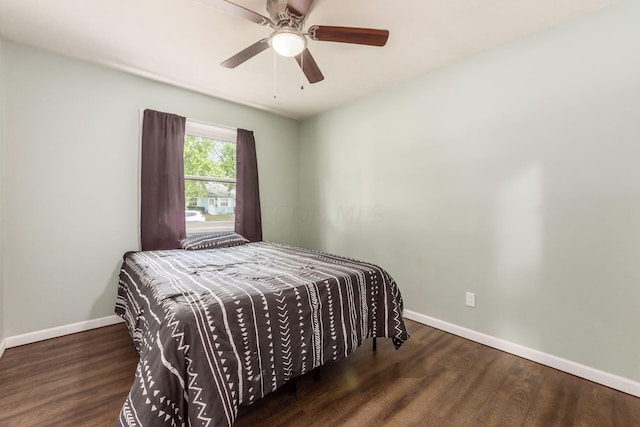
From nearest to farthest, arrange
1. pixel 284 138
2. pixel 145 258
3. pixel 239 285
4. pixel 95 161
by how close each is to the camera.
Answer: pixel 239 285
pixel 145 258
pixel 95 161
pixel 284 138

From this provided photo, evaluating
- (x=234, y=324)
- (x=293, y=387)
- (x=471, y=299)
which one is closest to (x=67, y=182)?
(x=234, y=324)

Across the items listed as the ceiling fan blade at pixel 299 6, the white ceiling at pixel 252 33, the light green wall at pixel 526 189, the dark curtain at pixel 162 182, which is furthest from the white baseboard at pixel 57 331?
the ceiling fan blade at pixel 299 6

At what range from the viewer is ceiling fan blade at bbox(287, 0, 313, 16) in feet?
5.40

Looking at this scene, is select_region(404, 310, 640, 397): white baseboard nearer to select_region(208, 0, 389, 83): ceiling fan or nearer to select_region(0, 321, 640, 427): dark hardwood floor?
select_region(0, 321, 640, 427): dark hardwood floor

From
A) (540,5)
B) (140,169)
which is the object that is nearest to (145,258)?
(140,169)

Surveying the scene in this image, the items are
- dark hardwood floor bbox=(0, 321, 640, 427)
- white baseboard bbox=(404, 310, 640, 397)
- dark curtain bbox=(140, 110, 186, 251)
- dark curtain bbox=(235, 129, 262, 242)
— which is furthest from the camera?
dark curtain bbox=(235, 129, 262, 242)

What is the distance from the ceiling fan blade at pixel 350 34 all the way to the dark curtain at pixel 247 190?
2095mm

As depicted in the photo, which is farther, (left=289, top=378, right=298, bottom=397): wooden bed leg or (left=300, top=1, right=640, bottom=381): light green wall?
(left=300, top=1, right=640, bottom=381): light green wall

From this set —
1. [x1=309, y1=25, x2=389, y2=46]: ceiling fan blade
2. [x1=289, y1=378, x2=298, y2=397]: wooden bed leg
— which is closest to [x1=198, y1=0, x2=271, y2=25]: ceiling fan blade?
[x1=309, y1=25, x2=389, y2=46]: ceiling fan blade

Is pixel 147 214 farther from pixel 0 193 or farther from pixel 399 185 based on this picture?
pixel 399 185

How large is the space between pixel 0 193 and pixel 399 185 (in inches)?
136

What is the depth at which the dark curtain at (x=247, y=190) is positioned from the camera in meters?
3.66

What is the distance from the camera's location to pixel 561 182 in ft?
6.66

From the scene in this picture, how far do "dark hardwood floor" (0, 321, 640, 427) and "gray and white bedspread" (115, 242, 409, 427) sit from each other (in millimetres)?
223
